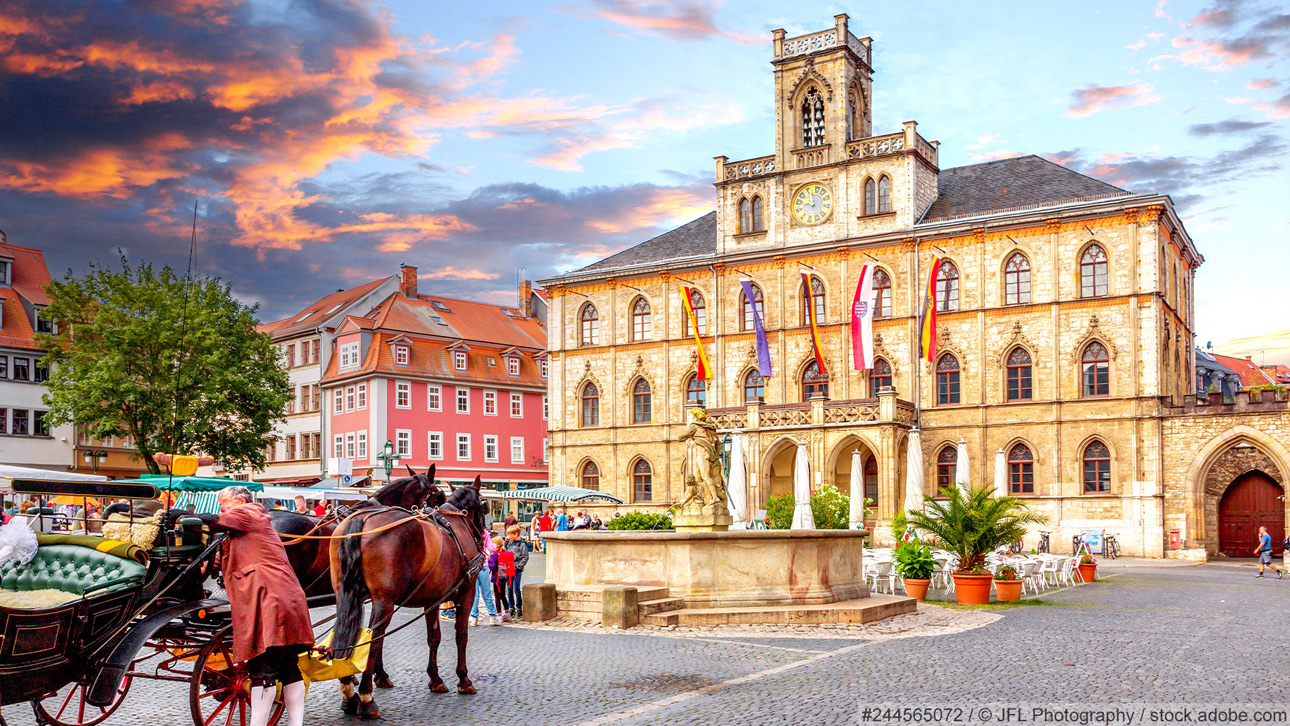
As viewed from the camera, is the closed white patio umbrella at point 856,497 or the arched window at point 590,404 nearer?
the closed white patio umbrella at point 856,497

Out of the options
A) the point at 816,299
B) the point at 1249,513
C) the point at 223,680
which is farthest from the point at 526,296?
the point at 223,680

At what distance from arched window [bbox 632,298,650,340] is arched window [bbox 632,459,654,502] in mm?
5459

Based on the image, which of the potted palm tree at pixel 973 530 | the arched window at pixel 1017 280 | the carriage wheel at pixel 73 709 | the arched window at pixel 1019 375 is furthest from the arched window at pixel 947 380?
the carriage wheel at pixel 73 709

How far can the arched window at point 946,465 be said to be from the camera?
43281mm

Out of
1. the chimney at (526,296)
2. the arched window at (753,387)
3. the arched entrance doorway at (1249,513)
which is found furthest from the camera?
the chimney at (526,296)

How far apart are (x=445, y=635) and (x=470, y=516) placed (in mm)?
4600

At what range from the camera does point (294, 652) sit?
26.3 ft

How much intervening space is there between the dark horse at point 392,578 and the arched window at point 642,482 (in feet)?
125

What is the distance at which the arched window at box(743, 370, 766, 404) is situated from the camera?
47781mm

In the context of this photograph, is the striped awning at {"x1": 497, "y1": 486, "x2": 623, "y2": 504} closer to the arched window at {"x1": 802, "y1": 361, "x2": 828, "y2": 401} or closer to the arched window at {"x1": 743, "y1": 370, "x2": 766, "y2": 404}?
the arched window at {"x1": 743, "y1": 370, "x2": 766, "y2": 404}

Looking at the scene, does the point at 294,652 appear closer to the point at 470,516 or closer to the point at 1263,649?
the point at 470,516

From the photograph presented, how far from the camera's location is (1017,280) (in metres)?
42.7

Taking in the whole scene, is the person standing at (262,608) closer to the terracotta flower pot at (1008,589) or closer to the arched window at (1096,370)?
the terracotta flower pot at (1008,589)

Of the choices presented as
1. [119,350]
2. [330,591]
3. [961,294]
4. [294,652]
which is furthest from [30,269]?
[294,652]
